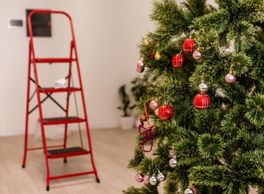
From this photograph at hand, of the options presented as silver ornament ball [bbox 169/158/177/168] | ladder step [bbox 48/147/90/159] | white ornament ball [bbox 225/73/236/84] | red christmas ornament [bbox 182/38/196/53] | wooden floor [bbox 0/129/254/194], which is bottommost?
wooden floor [bbox 0/129/254/194]

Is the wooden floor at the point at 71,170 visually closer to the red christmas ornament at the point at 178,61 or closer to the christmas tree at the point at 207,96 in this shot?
the christmas tree at the point at 207,96

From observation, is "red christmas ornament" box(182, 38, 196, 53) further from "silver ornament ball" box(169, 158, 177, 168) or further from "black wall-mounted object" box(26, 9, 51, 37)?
"black wall-mounted object" box(26, 9, 51, 37)

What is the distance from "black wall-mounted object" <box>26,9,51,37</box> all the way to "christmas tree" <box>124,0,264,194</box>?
415 centimetres

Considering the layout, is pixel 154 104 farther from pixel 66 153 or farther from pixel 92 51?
pixel 92 51

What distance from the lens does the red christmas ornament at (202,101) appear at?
113 centimetres

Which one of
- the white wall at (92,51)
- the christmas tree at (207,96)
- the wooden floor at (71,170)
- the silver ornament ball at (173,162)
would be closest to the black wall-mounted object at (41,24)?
the white wall at (92,51)

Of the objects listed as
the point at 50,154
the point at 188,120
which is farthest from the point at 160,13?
the point at 50,154

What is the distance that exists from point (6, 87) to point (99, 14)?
67.4 inches

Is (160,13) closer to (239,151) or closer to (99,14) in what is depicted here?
(239,151)

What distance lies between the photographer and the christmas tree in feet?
3.57

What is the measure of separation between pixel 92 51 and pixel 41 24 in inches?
33.1

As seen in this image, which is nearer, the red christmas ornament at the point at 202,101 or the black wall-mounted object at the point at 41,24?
the red christmas ornament at the point at 202,101

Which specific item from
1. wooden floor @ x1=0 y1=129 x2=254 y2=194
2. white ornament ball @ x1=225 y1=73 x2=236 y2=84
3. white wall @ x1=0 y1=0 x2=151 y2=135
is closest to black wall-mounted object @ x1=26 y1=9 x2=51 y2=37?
white wall @ x1=0 y1=0 x2=151 y2=135

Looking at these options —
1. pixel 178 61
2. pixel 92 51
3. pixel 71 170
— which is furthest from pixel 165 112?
pixel 92 51
